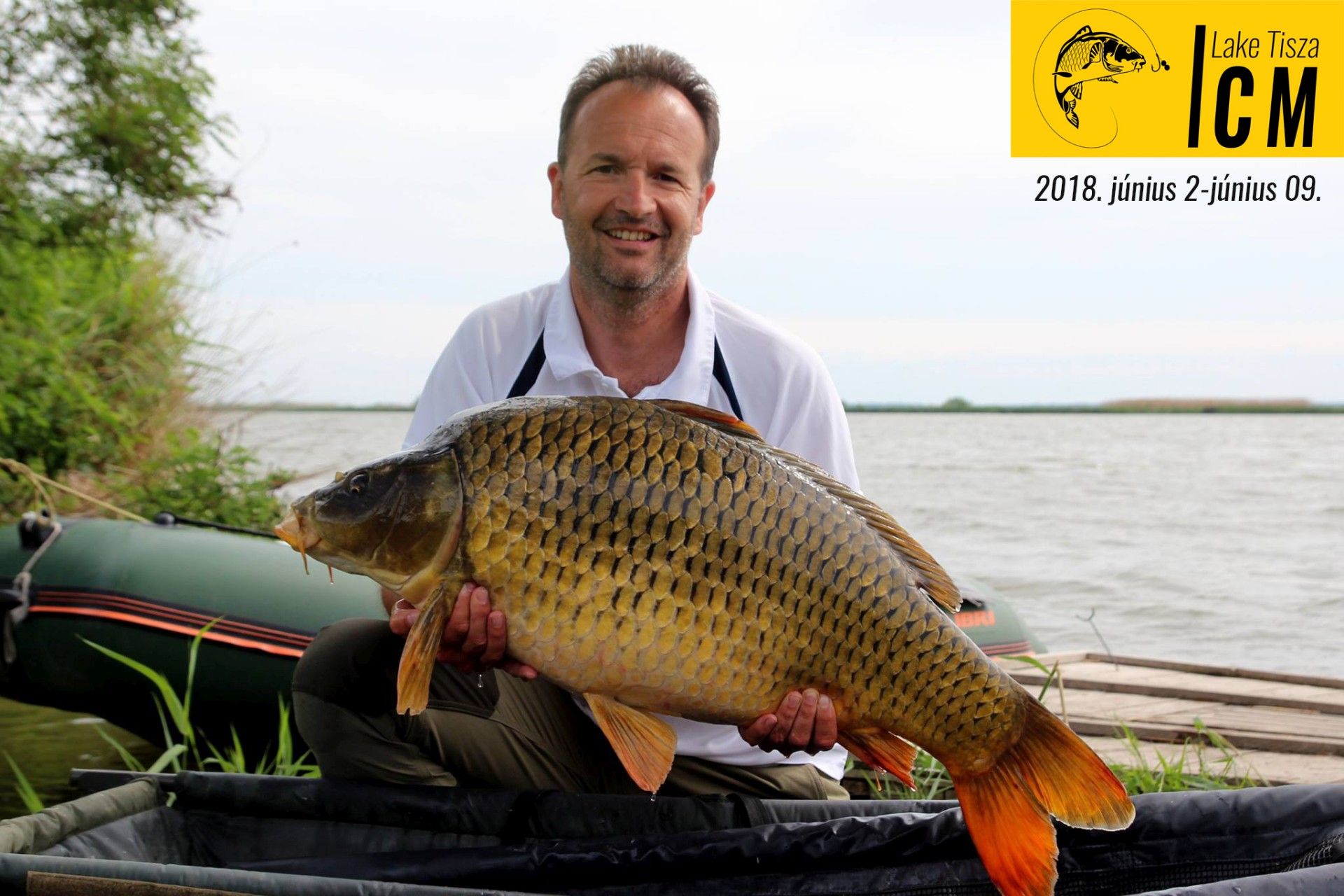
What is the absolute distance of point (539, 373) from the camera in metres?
2.28

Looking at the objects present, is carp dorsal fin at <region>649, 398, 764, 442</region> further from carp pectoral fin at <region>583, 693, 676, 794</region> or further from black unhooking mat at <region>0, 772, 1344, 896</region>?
black unhooking mat at <region>0, 772, 1344, 896</region>

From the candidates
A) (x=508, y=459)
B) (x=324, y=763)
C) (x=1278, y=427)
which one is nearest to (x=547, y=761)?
(x=324, y=763)

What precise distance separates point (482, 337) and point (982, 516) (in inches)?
423

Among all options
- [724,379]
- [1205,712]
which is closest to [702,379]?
[724,379]

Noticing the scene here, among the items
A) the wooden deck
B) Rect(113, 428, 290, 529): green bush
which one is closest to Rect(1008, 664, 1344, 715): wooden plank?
the wooden deck

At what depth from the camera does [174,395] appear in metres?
6.43

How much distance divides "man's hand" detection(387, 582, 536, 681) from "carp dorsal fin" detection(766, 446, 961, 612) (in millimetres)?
431

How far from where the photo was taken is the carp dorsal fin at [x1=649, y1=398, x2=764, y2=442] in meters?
1.75

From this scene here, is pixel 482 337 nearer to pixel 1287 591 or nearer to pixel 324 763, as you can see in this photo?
pixel 324 763

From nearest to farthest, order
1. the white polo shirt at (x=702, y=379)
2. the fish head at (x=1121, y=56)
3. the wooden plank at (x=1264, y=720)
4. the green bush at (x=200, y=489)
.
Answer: the white polo shirt at (x=702, y=379) → the wooden plank at (x=1264, y=720) → the fish head at (x=1121, y=56) → the green bush at (x=200, y=489)

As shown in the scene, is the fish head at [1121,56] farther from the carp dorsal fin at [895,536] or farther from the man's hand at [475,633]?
the man's hand at [475,633]

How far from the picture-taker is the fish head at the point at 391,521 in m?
1.64

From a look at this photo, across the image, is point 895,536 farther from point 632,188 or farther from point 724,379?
point 632,188

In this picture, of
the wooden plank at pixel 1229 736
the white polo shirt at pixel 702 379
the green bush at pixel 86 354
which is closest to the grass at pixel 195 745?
the white polo shirt at pixel 702 379
